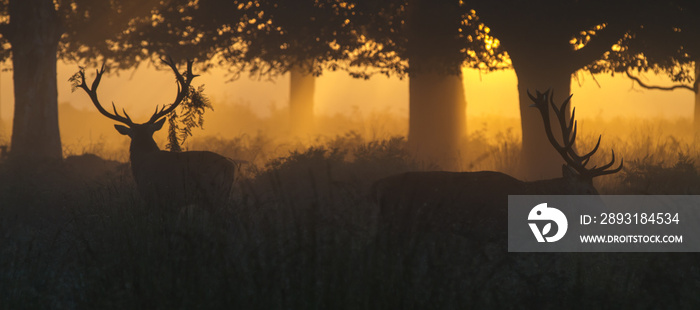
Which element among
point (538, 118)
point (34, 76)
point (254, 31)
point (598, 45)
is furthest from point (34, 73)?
→ point (598, 45)

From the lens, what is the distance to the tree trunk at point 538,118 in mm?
12766

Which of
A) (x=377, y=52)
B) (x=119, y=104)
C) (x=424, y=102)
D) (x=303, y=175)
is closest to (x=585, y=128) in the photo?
(x=424, y=102)

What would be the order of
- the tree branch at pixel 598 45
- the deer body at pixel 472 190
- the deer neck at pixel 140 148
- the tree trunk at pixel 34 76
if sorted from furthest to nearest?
the tree trunk at pixel 34 76, the tree branch at pixel 598 45, the deer neck at pixel 140 148, the deer body at pixel 472 190

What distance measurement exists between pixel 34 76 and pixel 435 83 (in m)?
7.60

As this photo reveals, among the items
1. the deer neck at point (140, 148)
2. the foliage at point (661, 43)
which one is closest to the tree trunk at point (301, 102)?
the foliage at point (661, 43)

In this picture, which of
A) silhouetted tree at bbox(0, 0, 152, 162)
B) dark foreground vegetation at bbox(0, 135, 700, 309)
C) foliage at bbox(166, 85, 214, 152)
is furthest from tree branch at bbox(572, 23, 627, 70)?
silhouetted tree at bbox(0, 0, 152, 162)

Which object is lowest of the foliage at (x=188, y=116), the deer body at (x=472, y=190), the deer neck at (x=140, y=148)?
the deer body at (x=472, y=190)

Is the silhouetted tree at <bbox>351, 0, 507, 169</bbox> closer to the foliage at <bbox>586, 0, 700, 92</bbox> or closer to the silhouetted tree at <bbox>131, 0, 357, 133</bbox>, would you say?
the silhouetted tree at <bbox>131, 0, 357, 133</bbox>

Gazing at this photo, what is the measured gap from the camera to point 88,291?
17.1 feet

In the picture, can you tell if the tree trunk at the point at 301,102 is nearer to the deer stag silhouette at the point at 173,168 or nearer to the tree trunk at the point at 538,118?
the tree trunk at the point at 538,118

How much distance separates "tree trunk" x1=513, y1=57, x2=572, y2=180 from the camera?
1277 centimetres

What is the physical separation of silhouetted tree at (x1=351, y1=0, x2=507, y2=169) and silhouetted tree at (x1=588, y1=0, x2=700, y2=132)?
2.09 metres

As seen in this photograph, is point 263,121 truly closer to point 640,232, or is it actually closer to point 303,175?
point 303,175

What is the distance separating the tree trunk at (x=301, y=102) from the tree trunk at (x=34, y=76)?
38.0 feet
